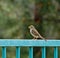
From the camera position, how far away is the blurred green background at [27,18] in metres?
9.92

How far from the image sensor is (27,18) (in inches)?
411

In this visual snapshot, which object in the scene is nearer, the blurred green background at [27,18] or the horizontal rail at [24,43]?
the horizontal rail at [24,43]

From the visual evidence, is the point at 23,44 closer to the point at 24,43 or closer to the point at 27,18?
the point at 24,43

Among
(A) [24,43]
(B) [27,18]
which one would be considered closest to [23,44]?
(A) [24,43]

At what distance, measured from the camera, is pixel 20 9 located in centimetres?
1073

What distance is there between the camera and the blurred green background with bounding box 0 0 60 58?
32.5 ft

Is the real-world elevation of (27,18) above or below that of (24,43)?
above

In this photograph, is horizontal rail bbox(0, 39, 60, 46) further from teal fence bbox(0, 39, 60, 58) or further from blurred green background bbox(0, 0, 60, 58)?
blurred green background bbox(0, 0, 60, 58)

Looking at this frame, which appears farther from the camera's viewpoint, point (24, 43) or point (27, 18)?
point (27, 18)

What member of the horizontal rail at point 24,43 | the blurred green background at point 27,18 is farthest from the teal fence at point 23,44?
the blurred green background at point 27,18

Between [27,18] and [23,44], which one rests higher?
[27,18]

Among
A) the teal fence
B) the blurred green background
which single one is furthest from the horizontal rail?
the blurred green background

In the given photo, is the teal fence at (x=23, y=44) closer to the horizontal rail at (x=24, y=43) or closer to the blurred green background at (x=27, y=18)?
the horizontal rail at (x=24, y=43)

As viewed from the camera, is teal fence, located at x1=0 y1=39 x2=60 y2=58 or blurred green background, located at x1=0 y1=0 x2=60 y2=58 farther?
blurred green background, located at x1=0 y1=0 x2=60 y2=58
